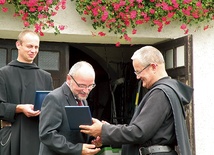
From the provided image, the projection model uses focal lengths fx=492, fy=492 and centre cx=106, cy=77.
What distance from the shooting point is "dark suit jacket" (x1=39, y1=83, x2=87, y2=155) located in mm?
3352

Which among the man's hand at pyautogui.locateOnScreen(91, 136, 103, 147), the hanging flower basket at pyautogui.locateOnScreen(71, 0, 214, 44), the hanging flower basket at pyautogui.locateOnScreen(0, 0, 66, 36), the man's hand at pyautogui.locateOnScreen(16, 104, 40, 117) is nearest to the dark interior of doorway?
the hanging flower basket at pyautogui.locateOnScreen(71, 0, 214, 44)

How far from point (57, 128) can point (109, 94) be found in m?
6.70

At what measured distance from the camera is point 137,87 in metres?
8.18

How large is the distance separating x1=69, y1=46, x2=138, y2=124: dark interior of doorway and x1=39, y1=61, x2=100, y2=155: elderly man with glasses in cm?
487

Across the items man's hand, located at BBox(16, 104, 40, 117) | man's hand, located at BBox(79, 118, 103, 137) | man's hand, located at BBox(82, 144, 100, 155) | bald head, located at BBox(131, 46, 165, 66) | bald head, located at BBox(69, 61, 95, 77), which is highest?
bald head, located at BBox(131, 46, 165, 66)

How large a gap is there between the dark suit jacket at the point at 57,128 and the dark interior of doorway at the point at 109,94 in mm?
4887

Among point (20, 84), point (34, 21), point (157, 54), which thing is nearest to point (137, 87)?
point (34, 21)

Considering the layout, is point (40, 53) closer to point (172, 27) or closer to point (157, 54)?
point (172, 27)

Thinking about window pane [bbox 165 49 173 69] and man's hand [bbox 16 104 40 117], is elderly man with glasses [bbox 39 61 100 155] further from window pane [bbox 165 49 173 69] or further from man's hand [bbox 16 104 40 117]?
window pane [bbox 165 49 173 69]

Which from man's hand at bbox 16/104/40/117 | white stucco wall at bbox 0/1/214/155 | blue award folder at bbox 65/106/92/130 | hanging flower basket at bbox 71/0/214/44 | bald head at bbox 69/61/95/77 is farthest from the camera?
white stucco wall at bbox 0/1/214/155

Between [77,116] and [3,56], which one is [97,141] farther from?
[3,56]

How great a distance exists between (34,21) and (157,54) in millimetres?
2715

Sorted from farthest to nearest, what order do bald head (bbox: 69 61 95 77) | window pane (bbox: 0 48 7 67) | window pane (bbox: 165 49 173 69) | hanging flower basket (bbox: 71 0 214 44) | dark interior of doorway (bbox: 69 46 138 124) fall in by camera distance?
dark interior of doorway (bbox: 69 46 138 124) < window pane (bbox: 165 49 173 69) < window pane (bbox: 0 48 7 67) < hanging flower basket (bbox: 71 0 214 44) < bald head (bbox: 69 61 95 77)

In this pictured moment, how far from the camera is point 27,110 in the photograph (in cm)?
417
